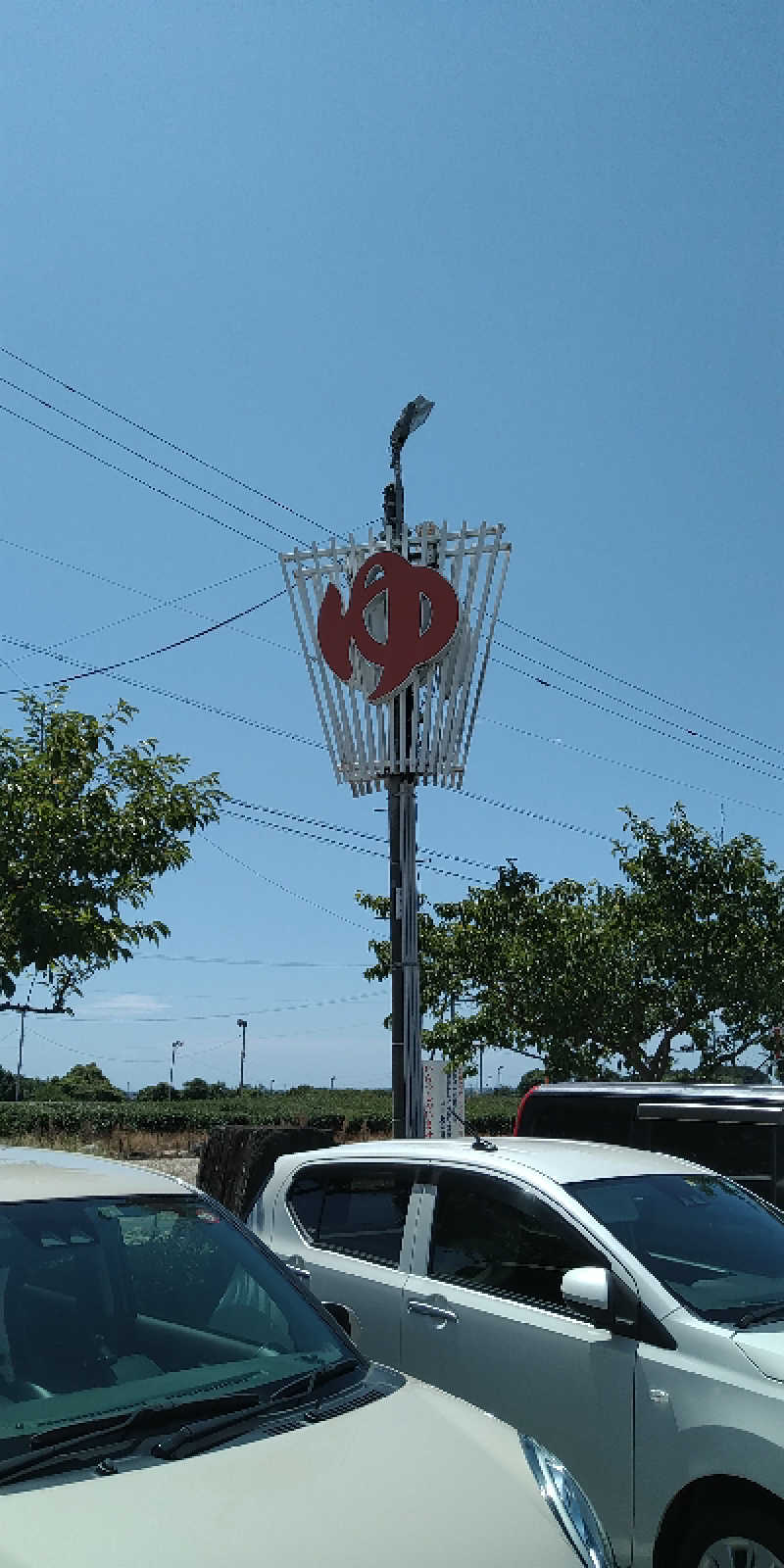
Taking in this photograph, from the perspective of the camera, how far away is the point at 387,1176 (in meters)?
5.95

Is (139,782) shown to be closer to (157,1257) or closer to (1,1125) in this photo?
(157,1257)

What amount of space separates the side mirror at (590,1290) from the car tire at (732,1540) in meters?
0.68

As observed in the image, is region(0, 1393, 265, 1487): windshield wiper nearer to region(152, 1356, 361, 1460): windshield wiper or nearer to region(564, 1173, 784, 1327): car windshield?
region(152, 1356, 361, 1460): windshield wiper

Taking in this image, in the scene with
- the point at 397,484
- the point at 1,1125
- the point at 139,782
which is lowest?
the point at 1,1125

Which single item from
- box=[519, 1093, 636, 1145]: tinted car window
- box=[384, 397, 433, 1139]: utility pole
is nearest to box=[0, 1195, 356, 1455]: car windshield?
box=[519, 1093, 636, 1145]: tinted car window

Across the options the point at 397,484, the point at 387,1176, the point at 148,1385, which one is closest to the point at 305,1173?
the point at 387,1176

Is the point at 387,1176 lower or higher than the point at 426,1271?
higher

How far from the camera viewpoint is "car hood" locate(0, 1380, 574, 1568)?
2.53 m

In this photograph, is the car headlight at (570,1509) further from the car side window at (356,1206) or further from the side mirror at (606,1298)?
the car side window at (356,1206)

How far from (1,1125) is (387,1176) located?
3342cm

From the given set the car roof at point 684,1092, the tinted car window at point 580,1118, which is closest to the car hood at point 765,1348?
the car roof at point 684,1092

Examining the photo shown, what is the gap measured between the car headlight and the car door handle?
1.92m

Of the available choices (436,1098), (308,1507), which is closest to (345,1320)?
(308,1507)

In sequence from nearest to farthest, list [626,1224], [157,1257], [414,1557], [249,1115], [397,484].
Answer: [414,1557]
[157,1257]
[626,1224]
[397,484]
[249,1115]
